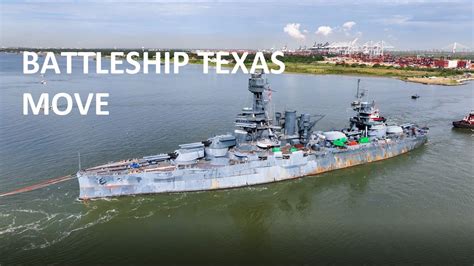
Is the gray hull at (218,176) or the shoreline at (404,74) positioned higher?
the shoreline at (404,74)

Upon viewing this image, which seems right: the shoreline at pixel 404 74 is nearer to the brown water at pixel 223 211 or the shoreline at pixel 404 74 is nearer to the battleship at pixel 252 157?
the brown water at pixel 223 211

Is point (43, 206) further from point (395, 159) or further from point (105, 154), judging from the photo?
point (395, 159)

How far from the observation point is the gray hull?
2883 centimetres

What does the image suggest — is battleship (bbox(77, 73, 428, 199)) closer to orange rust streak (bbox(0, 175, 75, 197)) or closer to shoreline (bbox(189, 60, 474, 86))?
orange rust streak (bbox(0, 175, 75, 197))

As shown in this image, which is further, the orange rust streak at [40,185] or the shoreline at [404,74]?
the shoreline at [404,74]

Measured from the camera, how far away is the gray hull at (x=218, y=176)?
94.6ft

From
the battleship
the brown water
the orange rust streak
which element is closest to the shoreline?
the brown water

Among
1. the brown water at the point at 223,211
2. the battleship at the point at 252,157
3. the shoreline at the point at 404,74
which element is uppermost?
the shoreline at the point at 404,74

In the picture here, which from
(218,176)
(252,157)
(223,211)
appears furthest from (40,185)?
(252,157)

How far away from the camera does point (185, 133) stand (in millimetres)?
45562

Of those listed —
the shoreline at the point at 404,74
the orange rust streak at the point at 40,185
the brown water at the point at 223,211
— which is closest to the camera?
the brown water at the point at 223,211

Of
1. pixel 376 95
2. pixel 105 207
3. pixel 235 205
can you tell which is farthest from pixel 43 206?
pixel 376 95

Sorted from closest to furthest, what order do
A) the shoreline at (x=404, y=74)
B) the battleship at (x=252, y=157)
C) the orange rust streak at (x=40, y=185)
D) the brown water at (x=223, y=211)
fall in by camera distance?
the brown water at (x=223, y=211) → the orange rust streak at (x=40, y=185) → the battleship at (x=252, y=157) → the shoreline at (x=404, y=74)

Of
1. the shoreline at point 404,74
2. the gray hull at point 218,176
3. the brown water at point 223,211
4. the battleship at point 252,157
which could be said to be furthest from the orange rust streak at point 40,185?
the shoreline at point 404,74
